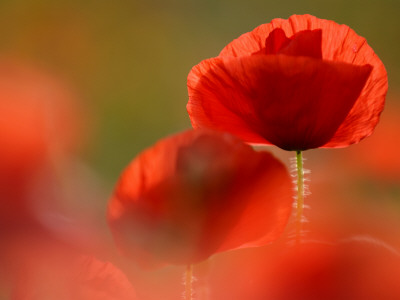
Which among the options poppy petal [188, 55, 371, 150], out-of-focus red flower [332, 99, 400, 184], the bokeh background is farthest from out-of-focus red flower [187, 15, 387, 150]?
the bokeh background

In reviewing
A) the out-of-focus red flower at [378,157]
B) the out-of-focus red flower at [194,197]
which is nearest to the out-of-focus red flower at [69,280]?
the out-of-focus red flower at [194,197]

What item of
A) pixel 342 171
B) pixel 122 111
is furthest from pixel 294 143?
pixel 122 111

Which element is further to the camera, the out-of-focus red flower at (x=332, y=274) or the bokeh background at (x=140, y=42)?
the bokeh background at (x=140, y=42)

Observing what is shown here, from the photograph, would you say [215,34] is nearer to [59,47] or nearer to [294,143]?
[59,47]

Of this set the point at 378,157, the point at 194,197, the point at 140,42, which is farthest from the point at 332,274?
the point at 140,42

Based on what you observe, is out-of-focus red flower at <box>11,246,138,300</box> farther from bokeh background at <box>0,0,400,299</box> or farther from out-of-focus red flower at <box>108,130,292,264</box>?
bokeh background at <box>0,0,400,299</box>

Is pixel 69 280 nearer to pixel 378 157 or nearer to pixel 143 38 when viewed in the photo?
pixel 378 157

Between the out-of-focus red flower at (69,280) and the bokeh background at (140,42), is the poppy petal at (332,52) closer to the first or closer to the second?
the out-of-focus red flower at (69,280)
